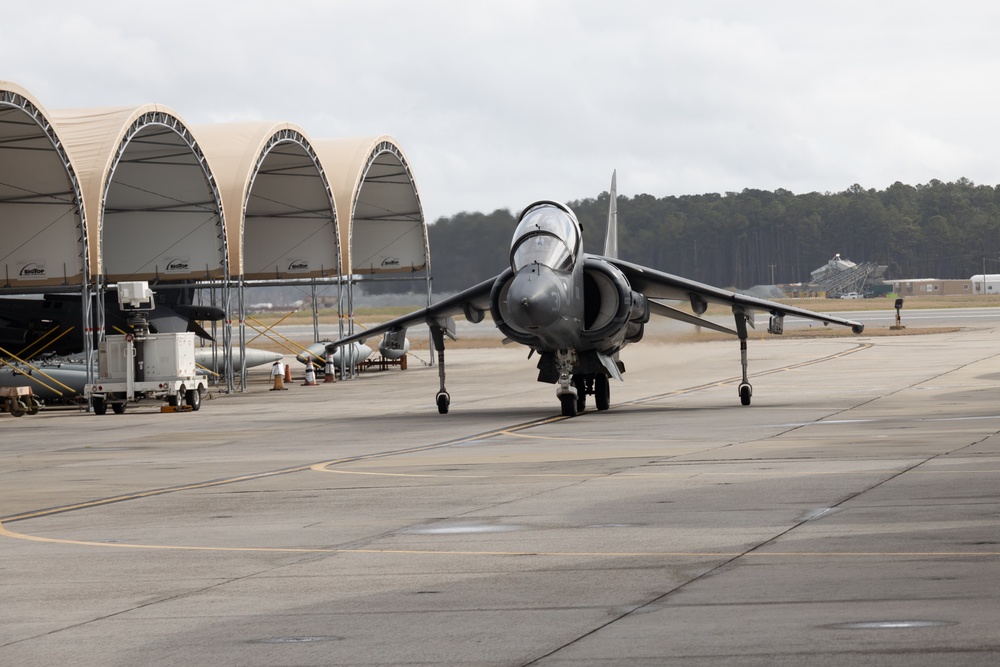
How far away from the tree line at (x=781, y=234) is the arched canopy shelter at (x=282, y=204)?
37.7ft

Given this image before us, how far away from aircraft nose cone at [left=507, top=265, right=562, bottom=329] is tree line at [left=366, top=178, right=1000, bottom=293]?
35720 millimetres

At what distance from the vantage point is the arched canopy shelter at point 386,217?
54.8 metres

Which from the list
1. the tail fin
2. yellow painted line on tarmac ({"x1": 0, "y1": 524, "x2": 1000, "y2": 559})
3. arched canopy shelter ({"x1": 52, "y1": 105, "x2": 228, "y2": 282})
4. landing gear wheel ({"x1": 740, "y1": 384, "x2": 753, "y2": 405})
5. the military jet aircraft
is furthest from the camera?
arched canopy shelter ({"x1": 52, "y1": 105, "x2": 228, "y2": 282})

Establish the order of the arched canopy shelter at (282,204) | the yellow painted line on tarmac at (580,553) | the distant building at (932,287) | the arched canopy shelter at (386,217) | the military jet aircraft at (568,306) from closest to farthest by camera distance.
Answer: the yellow painted line on tarmac at (580,553)
the military jet aircraft at (568,306)
the arched canopy shelter at (282,204)
the arched canopy shelter at (386,217)
the distant building at (932,287)

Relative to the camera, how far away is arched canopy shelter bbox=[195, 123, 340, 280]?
1810 inches

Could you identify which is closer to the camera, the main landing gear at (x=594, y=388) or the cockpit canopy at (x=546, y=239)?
the cockpit canopy at (x=546, y=239)

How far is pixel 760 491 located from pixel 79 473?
36.0 feet

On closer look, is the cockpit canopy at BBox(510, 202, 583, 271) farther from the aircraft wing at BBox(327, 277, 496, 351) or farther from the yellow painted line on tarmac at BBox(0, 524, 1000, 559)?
the yellow painted line on tarmac at BBox(0, 524, 1000, 559)

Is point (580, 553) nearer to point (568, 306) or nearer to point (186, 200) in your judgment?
point (568, 306)

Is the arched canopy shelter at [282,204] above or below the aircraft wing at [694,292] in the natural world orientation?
above

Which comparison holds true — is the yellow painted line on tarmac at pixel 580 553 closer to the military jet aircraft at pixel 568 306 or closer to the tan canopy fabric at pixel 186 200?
the military jet aircraft at pixel 568 306

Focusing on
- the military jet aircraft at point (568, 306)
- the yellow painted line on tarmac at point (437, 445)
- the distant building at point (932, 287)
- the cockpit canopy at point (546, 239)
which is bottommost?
the yellow painted line on tarmac at point (437, 445)

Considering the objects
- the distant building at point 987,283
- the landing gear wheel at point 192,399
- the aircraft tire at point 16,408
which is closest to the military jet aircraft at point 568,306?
the landing gear wheel at point 192,399

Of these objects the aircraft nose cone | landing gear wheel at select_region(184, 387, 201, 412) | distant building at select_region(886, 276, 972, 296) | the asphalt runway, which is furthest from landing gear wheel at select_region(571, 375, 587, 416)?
distant building at select_region(886, 276, 972, 296)
